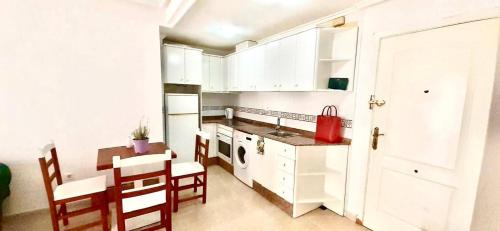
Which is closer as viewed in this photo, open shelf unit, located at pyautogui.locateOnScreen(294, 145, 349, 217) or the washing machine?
open shelf unit, located at pyautogui.locateOnScreen(294, 145, 349, 217)

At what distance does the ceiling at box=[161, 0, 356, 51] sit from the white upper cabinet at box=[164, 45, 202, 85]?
A: 0.90 ft

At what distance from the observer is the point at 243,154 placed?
329cm

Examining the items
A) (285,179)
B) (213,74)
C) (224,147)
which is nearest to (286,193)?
(285,179)

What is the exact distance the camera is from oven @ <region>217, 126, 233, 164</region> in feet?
11.4

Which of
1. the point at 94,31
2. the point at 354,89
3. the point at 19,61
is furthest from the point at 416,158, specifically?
the point at 19,61

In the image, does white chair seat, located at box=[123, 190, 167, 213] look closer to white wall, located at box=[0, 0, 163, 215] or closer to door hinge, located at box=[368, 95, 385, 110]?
white wall, located at box=[0, 0, 163, 215]

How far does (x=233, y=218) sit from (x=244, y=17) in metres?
2.42

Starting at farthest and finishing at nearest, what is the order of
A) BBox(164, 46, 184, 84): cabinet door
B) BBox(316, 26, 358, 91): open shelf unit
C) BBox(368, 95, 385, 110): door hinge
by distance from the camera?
1. BBox(164, 46, 184, 84): cabinet door
2. BBox(316, 26, 358, 91): open shelf unit
3. BBox(368, 95, 385, 110): door hinge

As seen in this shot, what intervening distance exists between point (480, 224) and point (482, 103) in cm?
88

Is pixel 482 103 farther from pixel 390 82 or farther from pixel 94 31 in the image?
pixel 94 31

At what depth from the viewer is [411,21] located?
1781 millimetres

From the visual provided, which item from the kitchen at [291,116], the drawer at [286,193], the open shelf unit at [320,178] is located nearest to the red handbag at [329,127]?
the kitchen at [291,116]

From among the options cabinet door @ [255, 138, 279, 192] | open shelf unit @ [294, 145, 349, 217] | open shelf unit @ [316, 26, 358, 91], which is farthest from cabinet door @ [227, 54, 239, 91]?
open shelf unit @ [294, 145, 349, 217]

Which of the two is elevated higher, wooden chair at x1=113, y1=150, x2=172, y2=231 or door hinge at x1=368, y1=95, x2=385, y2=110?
door hinge at x1=368, y1=95, x2=385, y2=110
